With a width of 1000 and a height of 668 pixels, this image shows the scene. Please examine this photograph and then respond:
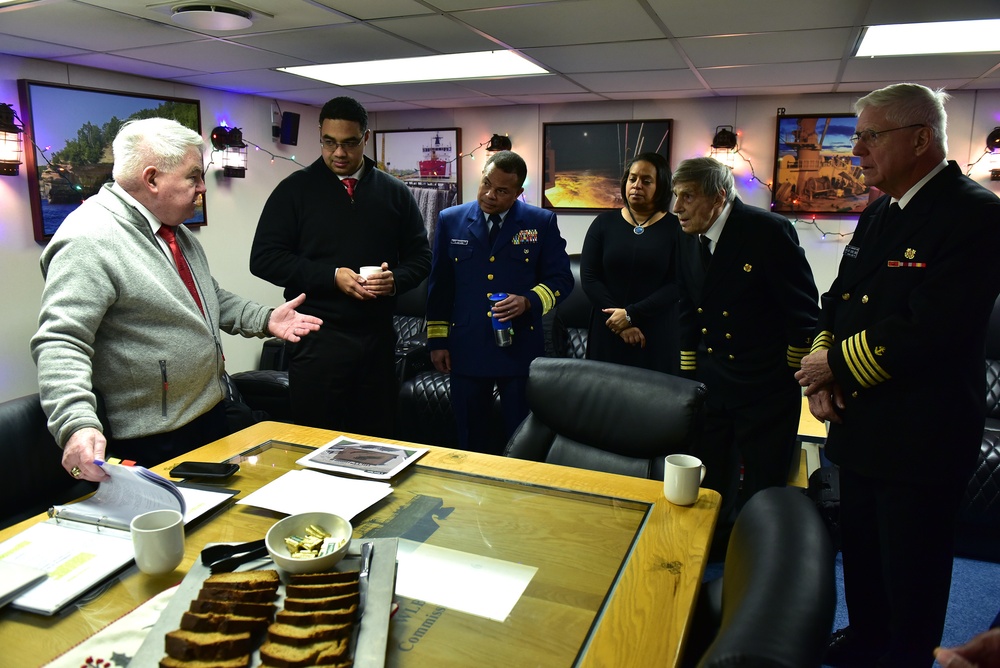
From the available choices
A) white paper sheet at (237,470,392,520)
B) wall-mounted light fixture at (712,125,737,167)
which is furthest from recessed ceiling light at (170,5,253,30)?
wall-mounted light fixture at (712,125,737,167)

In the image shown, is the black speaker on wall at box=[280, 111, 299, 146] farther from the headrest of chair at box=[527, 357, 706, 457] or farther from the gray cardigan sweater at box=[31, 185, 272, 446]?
the headrest of chair at box=[527, 357, 706, 457]

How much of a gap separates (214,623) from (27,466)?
159 centimetres

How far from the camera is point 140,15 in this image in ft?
9.38

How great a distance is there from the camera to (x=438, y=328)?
3070mm

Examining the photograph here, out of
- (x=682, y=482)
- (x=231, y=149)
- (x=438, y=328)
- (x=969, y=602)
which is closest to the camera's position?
(x=682, y=482)

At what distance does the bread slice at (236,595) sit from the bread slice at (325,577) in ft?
0.17

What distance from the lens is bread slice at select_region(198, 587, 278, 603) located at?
103cm

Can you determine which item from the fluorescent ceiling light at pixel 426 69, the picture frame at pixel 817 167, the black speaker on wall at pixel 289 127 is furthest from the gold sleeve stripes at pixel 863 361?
the black speaker on wall at pixel 289 127

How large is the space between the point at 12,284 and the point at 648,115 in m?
4.36

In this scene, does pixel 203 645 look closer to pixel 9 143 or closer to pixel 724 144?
pixel 9 143

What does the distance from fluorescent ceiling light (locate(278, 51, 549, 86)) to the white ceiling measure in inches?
6.3

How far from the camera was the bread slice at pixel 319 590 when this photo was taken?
1065mm

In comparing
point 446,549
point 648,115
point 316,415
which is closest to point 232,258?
point 316,415

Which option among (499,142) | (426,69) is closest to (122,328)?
(426,69)
